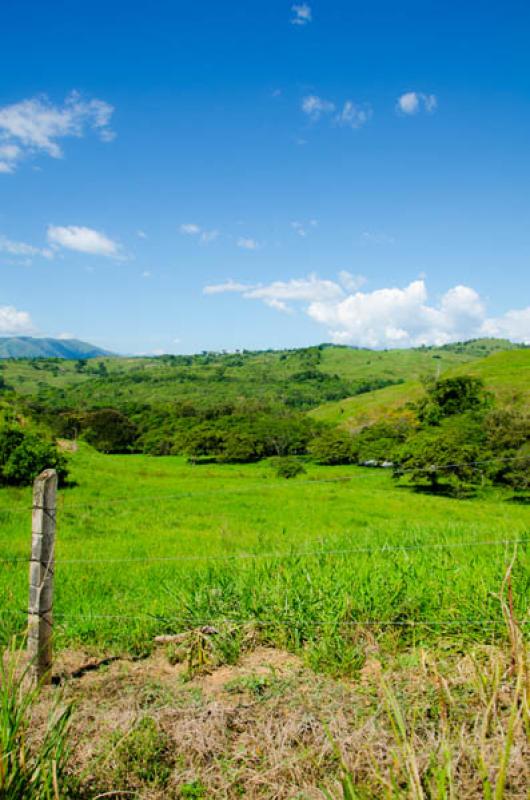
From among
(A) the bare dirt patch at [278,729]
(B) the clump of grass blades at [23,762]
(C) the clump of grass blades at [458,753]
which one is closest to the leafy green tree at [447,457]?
(A) the bare dirt patch at [278,729]

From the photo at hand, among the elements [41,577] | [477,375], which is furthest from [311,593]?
[477,375]

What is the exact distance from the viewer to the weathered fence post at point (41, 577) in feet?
15.4

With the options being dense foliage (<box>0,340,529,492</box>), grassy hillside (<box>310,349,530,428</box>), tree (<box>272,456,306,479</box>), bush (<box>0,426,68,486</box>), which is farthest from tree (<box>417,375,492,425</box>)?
bush (<box>0,426,68,486</box>)

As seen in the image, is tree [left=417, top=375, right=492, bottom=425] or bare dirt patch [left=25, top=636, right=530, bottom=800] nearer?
bare dirt patch [left=25, top=636, right=530, bottom=800]

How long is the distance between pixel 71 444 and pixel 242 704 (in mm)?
47991

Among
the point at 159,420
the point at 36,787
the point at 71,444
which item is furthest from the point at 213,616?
the point at 159,420

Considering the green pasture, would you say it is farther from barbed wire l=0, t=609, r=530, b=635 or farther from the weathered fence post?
the weathered fence post

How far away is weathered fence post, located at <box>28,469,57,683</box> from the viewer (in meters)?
4.68

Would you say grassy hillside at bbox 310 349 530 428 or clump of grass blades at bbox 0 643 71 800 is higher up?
grassy hillside at bbox 310 349 530 428

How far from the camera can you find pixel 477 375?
281ft

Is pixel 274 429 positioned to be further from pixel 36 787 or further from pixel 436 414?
pixel 36 787

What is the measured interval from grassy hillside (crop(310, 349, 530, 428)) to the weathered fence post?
67.0 meters

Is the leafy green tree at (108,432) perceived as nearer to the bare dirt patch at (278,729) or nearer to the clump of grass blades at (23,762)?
the bare dirt patch at (278,729)

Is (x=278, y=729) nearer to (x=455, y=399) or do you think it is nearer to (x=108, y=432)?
(x=455, y=399)
